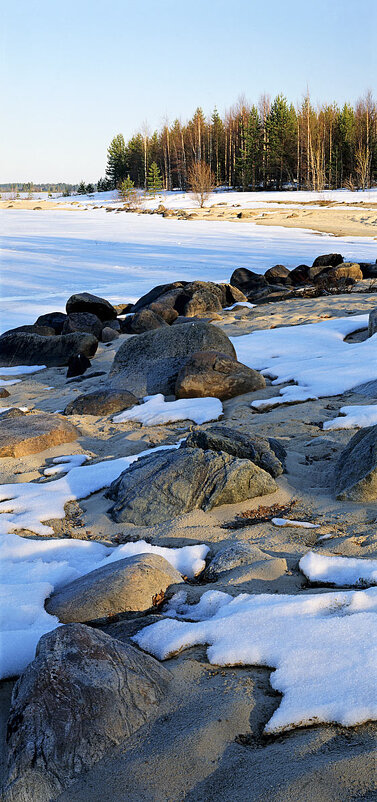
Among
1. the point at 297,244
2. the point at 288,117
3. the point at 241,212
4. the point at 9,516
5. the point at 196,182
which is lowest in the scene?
the point at 9,516

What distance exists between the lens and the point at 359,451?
3.09 m

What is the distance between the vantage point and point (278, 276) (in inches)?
523

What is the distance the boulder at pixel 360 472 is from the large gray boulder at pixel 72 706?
1526mm

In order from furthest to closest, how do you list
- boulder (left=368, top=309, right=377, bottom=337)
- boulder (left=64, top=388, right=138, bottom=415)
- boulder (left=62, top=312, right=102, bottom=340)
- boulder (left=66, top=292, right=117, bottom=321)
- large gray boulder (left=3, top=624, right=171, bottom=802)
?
boulder (left=66, top=292, right=117, bottom=321)
boulder (left=62, top=312, right=102, bottom=340)
boulder (left=368, top=309, right=377, bottom=337)
boulder (left=64, top=388, right=138, bottom=415)
large gray boulder (left=3, top=624, right=171, bottom=802)

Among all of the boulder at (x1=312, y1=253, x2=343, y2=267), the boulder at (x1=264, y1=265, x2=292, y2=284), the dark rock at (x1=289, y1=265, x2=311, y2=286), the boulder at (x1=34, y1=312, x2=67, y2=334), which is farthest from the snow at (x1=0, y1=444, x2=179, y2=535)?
the boulder at (x1=312, y1=253, x2=343, y2=267)

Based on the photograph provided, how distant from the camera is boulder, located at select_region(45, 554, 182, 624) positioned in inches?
84.0

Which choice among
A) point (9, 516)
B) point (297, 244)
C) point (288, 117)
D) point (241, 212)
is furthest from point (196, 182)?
point (9, 516)

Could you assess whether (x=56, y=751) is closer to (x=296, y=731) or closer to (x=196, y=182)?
(x=296, y=731)

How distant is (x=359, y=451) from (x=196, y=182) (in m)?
39.6

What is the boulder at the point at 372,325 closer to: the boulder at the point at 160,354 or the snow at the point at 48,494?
the boulder at the point at 160,354

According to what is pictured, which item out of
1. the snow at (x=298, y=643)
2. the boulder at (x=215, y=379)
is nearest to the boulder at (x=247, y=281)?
the boulder at (x=215, y=379)

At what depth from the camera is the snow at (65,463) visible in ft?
13.0

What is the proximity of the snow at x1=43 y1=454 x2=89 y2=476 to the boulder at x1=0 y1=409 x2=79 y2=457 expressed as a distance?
0.28 m

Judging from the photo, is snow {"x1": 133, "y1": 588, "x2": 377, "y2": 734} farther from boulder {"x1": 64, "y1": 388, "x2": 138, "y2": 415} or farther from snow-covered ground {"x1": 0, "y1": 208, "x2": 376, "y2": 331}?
snow-covered ground {"x1": 0, "y1": 208, "x2": 376, "y2": 331}
